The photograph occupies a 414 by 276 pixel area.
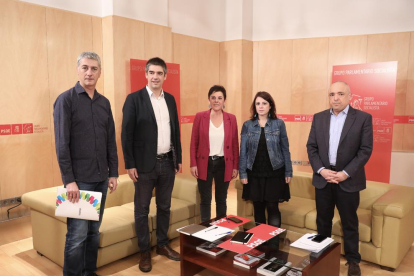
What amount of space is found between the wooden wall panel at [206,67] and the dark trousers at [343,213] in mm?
3571

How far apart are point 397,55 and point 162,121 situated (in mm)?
4312

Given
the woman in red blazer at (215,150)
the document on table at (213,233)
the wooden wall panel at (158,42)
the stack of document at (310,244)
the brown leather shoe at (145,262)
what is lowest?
the brown leather shoe at (145,262)

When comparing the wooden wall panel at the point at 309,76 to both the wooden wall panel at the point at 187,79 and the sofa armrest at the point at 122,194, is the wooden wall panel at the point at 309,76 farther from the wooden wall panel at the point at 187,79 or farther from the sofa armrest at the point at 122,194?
the sofa armrest at the point at 122,194

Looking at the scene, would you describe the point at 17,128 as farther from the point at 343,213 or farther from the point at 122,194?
the point at 343,213

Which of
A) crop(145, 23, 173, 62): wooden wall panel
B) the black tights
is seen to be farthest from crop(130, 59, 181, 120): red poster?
the black tights

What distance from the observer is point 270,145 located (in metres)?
2.98

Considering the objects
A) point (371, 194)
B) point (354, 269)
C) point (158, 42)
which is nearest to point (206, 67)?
point (158, 42)

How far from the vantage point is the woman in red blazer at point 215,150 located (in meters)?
3.16

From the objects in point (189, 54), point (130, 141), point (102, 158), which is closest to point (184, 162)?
point (189, 54)

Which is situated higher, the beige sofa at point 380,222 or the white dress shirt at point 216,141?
the white dress shirt at point 216,141

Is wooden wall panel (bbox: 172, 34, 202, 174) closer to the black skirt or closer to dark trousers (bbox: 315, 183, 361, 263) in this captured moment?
the black skirt

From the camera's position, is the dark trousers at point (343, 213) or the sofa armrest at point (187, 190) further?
the sofa armrest at point (187, 190)

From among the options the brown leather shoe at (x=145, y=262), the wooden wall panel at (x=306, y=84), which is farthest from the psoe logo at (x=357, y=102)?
the brown leather shoe at (x=145, y=262)

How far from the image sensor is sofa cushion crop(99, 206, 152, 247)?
2805mm
